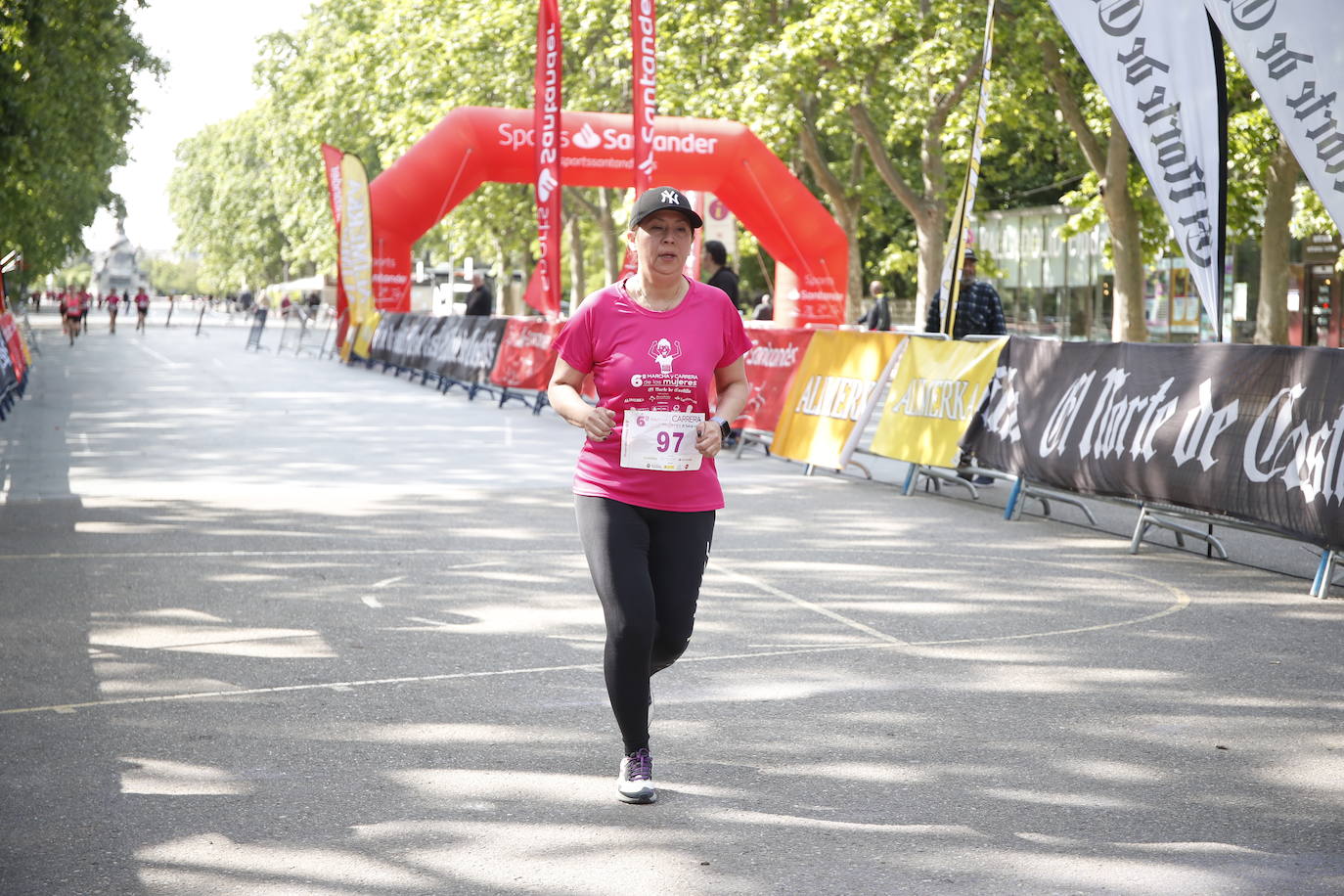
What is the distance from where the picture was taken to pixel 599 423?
5117 mm

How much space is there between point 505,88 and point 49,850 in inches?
1404

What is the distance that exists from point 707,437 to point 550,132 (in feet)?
63.5

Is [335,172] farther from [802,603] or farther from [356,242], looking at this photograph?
[802,603]

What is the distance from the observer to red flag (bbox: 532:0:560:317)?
2380 centimetres

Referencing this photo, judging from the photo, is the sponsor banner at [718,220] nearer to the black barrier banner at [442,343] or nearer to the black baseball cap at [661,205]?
the black barrier banner at [442,343]

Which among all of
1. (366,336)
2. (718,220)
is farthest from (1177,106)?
(366,336)

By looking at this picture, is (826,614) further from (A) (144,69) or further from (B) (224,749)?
(A) (144,69)

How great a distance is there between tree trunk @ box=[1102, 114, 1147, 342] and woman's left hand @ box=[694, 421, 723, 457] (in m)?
20.4

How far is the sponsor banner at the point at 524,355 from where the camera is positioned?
78.0ft

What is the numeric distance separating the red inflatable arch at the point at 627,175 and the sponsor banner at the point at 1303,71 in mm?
19527

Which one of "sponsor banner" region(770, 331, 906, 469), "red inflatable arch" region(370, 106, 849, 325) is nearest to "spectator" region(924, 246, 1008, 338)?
"sponsor banner" region(770, 331, 906, 469)

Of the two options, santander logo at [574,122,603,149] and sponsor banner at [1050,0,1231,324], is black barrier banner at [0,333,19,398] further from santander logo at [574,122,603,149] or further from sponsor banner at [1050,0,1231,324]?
sponsor banner at [1050,0,1231,324]

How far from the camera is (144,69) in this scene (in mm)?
43188

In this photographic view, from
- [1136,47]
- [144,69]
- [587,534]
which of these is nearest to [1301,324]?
[144,69]
